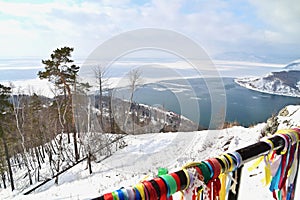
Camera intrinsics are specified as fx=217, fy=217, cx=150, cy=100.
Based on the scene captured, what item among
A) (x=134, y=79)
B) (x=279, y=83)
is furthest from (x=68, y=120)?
(x=279, y=83)

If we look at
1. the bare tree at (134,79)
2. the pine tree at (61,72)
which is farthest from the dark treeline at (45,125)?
the bare tree at (134,79)

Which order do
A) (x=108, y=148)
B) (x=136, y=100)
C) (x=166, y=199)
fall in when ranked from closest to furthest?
(x=166, y=199) < (x=136, y=100) < (x=108, y=148)

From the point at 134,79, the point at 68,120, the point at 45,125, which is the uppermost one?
the point at 134,79

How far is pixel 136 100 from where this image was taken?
14.1ft

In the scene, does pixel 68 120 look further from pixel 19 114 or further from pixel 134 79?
pixel 134 79

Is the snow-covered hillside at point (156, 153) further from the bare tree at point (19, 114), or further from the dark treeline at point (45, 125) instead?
the bare tree at point (19, 114)

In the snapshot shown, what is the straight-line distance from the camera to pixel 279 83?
21.4m

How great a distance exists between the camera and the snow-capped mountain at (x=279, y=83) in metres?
17.0

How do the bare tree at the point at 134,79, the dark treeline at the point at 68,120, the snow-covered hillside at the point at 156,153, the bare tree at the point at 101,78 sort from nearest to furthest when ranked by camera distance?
1. the bare tree at the point at 134,79
2. the bare tree at the point at 101,78
3. the dark treeline at the point at 68,120
4. the snow-covered hillside at the point at 156,153

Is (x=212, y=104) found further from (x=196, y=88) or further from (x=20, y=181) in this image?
(x=20, y=181)

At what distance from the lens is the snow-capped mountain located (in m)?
17.0

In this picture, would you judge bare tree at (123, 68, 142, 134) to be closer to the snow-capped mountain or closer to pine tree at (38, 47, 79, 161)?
pine tree at (38, 47, 79, 161)

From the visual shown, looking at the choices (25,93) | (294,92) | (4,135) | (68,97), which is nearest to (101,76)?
(68,97)

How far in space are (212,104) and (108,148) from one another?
22.0 ft
